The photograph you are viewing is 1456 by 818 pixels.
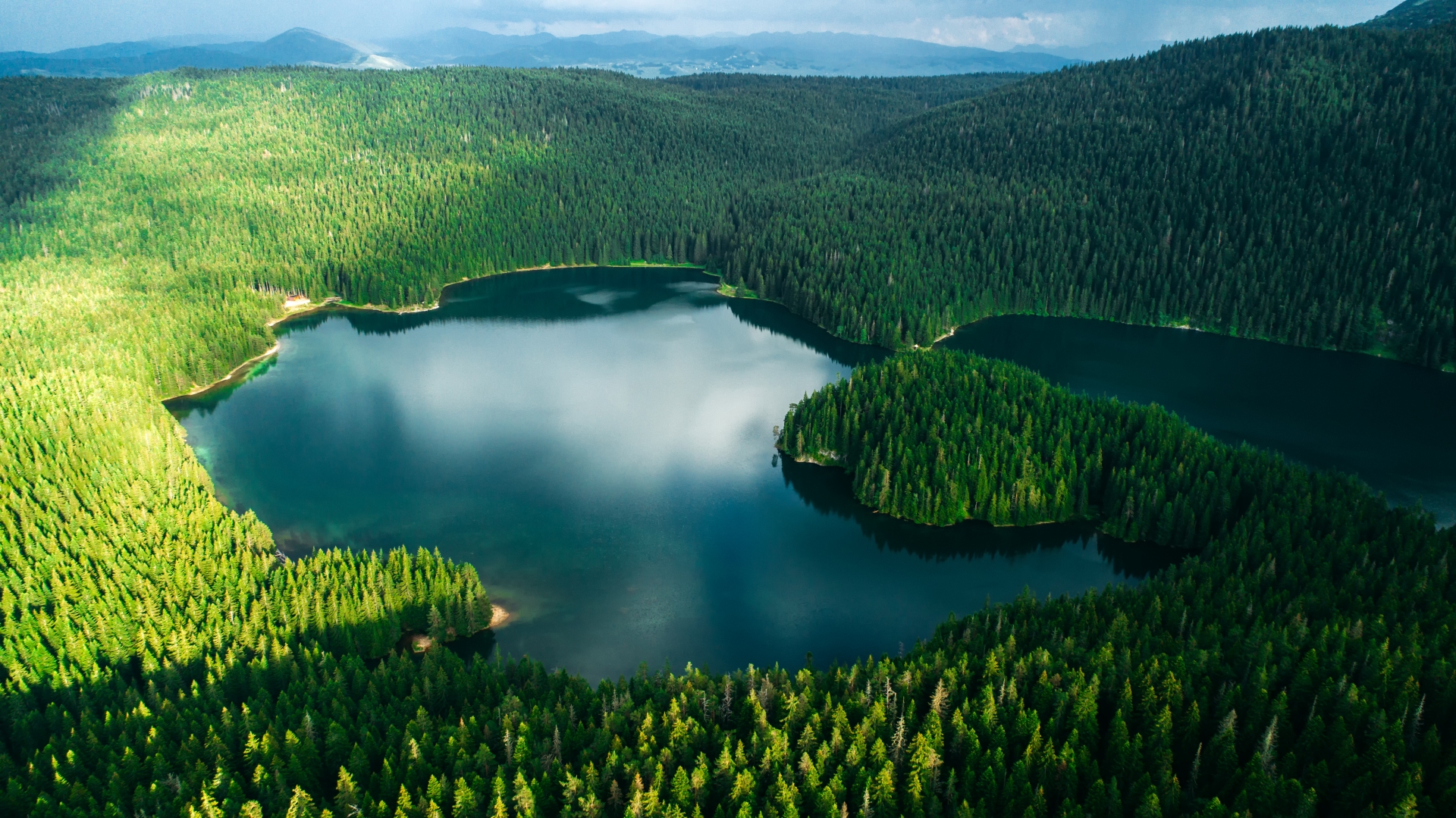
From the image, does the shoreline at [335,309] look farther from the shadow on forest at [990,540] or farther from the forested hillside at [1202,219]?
the shadow on forest at [990,540]

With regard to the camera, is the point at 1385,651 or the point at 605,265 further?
the point at 605,265

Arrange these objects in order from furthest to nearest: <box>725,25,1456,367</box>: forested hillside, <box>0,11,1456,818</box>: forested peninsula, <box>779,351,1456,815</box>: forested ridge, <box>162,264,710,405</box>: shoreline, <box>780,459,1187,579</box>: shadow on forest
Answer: <box>725,25,1456,367</box>: forested hillside, <box>162,264,710,405</box>: shoreline, <box>780,459,1187,579</box>: shadow on forest, <box>0,11,1456,818</box>: forested peninsula, <box>779,351,1456,815</box>: forested ridge

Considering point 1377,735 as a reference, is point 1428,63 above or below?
above

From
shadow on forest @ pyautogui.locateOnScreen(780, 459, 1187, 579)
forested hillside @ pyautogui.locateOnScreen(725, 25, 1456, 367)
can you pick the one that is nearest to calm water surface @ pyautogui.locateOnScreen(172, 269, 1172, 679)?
shadow on forest @ pyautogui.locateOnScreen(780, 459, 1187, 579)

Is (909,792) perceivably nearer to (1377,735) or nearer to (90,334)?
(1377,735)

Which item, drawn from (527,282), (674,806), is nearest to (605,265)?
(527,282)

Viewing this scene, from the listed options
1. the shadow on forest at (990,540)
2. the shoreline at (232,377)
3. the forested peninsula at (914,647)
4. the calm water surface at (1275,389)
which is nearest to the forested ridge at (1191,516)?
the forested peninsula at (914,647)

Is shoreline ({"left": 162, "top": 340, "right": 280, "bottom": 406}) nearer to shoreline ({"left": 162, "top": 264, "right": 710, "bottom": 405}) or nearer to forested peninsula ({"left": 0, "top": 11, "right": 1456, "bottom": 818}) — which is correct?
shoreline ({"left": 162, "top": 264, "right": 710, "bottom": 405})
